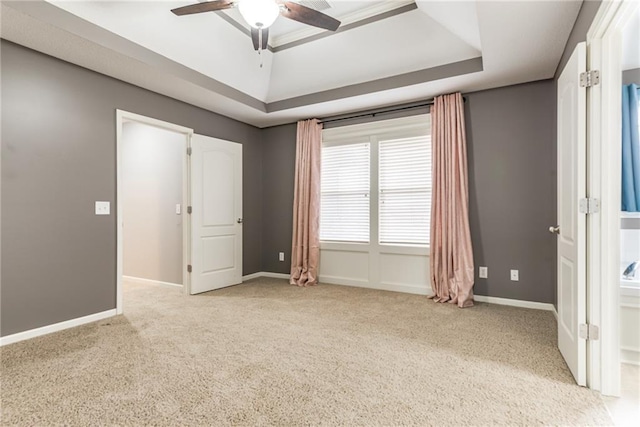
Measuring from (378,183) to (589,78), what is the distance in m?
2.66

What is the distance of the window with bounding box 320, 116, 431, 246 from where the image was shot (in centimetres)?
416

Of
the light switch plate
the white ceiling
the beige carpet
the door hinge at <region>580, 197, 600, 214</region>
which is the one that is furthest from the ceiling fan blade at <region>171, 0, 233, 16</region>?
the door hinge at <region>580, 197, 600, 214</region>

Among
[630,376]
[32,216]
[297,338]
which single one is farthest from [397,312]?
[32,216]

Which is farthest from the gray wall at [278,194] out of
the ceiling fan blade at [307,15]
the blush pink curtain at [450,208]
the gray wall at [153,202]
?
the ceiling fan blade at [307,15]

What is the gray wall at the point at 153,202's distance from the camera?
4.53 metres

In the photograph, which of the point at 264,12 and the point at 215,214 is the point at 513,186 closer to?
the point at 264,12

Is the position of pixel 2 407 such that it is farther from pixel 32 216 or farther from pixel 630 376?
pixel 630 376

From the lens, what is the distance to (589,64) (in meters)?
1.93

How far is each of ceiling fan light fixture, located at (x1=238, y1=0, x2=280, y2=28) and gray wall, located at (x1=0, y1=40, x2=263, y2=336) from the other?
203cm

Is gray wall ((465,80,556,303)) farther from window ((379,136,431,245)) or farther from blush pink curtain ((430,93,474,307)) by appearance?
window ((379,136,431,245))

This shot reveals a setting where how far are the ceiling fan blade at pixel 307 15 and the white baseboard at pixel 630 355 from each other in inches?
120

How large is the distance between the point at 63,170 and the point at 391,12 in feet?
11.1

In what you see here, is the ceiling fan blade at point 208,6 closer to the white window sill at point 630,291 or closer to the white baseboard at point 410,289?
the white window sill at point 630,291

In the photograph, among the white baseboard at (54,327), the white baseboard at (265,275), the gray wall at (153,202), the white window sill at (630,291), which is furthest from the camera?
the white baseboard at (265,275)
